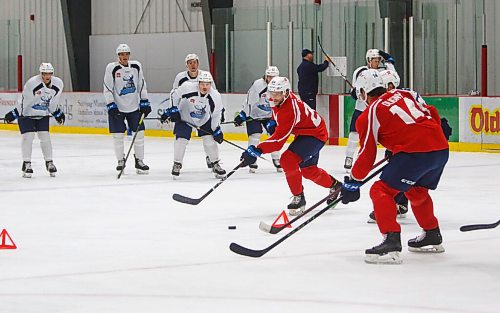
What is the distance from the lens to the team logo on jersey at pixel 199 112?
35.8 ft

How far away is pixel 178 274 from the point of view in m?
5.57

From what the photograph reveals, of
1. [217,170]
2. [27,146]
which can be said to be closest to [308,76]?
[217,170]

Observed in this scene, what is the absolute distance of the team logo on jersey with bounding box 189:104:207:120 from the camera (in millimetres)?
10906

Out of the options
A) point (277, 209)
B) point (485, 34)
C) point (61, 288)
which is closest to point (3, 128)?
point (485, 34)

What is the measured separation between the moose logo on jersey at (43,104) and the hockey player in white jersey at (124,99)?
2.05 ft

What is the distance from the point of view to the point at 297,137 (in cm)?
805

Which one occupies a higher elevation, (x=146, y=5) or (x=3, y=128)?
(x=146, y=5)

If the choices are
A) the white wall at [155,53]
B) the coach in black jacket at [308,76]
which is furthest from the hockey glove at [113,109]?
the white wall at [155,53]

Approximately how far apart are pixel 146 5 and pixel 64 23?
5.88ft

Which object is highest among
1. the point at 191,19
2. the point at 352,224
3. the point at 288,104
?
the point at 191,19

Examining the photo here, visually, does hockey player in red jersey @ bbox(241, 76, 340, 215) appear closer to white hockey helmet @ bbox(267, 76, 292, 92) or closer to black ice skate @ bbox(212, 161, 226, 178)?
white hockey helmet @ bbox(267, 76, 292, 92)

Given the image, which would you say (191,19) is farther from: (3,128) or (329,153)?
(329,153)

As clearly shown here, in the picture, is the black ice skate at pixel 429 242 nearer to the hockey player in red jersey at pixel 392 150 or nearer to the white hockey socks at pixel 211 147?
the hockey player in red jersey at pixel 392 150

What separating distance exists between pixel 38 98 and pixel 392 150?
580cm
